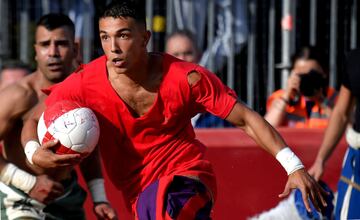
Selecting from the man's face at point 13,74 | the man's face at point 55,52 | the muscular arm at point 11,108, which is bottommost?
the man's face at point 13,74

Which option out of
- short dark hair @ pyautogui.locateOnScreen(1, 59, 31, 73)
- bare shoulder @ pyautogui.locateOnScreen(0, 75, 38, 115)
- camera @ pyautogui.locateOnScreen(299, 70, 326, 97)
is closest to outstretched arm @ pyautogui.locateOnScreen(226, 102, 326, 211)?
bare shoulder @ pyautogui.locateOnScreen(0, 75, 38, 115)

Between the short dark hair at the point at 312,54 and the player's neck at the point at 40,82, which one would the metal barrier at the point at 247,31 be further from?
the player's neck at the point at 40,82

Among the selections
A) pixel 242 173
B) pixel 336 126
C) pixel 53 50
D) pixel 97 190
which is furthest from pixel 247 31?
pixel 97 190

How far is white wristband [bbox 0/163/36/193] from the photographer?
7.57 meters

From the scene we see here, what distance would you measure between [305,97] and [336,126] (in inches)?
56.4

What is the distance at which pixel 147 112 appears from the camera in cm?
696

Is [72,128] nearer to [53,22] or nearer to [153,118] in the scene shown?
[153,118]

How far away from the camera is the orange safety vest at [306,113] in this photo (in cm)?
985

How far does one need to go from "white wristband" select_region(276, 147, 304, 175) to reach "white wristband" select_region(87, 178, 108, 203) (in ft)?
4.30

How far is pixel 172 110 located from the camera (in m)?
6.95

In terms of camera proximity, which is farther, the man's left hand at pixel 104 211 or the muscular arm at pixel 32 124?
the muscular arm at pixel 32 124

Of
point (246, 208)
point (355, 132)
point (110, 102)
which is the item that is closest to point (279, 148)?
point (110, 102)

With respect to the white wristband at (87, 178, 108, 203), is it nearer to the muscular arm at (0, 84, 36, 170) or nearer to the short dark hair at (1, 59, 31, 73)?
the muscular arm at (0, 84, 36, 170)

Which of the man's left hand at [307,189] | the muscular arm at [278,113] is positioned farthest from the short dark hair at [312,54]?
the man's left hand at [307,189]
